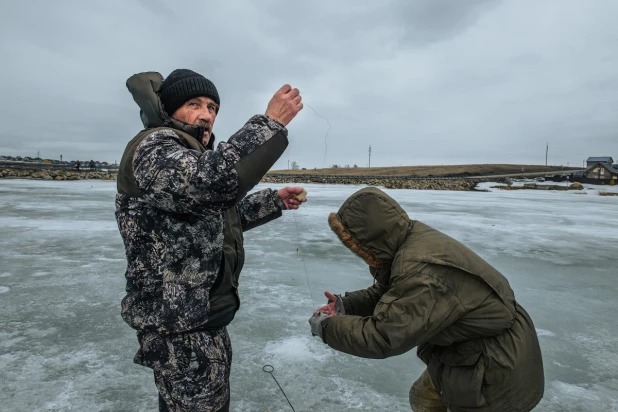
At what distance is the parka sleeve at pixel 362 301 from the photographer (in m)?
2.33

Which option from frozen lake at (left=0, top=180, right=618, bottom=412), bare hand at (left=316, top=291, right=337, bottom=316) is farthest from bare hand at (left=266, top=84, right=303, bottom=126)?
frozen lake at (left=0, top=180, right=618, bottom=412)

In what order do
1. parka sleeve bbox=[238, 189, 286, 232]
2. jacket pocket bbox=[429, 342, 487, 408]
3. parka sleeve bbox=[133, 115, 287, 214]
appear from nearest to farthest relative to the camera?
parka sleeve bbox=[133, 115, 287, 214] < jacket pocket bbox=[429, 342, 487, 408] < parka sleeve bbox=[238, 189, 286, 232]

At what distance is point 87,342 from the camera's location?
3.45m

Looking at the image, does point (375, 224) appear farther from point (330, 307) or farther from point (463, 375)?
point (463, 375)

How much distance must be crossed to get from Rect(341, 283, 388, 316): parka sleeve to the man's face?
126 centimetres

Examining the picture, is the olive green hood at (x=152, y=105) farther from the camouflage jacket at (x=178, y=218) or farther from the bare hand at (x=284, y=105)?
the bare hand at (x=284, y=105)

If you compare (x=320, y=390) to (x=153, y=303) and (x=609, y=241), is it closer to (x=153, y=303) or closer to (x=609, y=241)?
(x=153, y=303)

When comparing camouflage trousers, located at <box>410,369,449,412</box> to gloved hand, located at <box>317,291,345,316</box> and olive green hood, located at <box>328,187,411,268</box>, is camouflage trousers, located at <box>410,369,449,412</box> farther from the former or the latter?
olive green hood, located at <box>328,187,411,268</box>

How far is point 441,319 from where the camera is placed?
1658 millimetres

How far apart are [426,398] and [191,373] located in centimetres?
150

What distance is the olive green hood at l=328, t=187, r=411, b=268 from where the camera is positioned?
188 cm

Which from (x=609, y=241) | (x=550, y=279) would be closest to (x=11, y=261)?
(x=550, y=279)

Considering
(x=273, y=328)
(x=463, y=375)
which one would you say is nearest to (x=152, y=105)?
(x=463, y=375)

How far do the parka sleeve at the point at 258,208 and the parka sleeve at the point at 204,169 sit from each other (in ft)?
2.88
